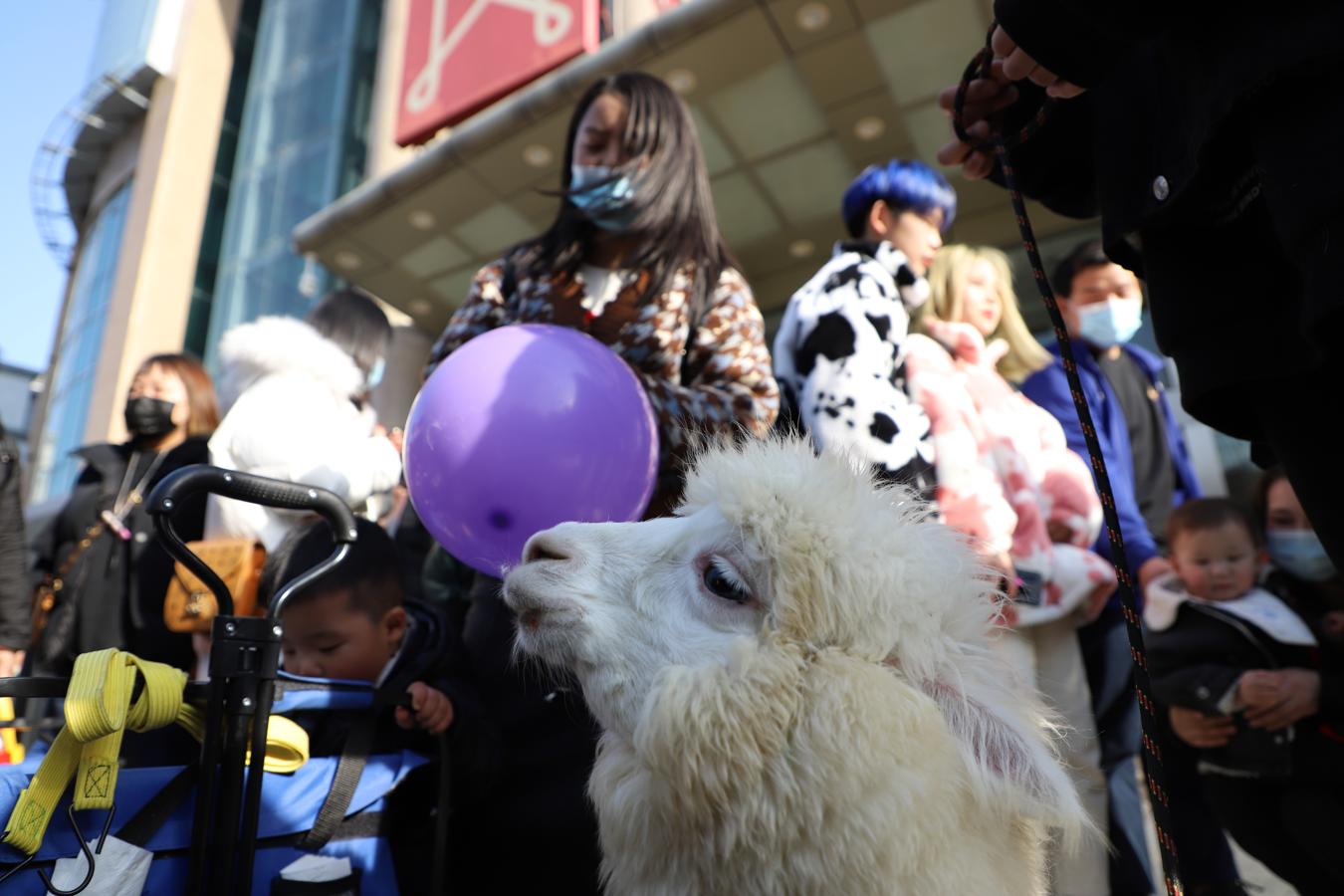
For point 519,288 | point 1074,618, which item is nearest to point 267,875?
point 519,288

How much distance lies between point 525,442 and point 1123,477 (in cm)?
218

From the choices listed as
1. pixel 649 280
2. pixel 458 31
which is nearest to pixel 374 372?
pixel 649 280

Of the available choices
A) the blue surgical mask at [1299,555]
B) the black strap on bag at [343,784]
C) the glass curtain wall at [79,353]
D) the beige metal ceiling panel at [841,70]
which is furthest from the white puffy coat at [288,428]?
the glass curtain wall at [79,353]

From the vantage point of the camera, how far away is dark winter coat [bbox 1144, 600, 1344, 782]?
2367mm

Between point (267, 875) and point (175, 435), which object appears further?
point (175, 435)

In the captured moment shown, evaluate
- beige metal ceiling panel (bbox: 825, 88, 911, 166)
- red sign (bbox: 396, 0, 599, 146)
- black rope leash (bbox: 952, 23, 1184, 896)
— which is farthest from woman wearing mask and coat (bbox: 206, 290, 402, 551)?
red sign (bbox: 396, 0, 599, 146)

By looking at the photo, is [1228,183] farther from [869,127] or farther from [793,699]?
[869,127]

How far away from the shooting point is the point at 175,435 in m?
3.21

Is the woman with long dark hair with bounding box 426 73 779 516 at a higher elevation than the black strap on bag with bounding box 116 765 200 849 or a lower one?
→ higher

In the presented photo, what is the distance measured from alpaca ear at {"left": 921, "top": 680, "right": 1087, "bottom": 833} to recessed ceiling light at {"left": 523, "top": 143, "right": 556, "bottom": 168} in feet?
22.1

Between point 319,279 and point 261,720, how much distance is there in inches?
578

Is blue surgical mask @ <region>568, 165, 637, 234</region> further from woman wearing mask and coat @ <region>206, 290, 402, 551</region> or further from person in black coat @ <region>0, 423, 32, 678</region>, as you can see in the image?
person in black coat @ <region>0, 423, 32, 678</region>

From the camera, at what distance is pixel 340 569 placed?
199 centimetres

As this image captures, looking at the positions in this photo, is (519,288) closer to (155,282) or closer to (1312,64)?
(1312,64)
